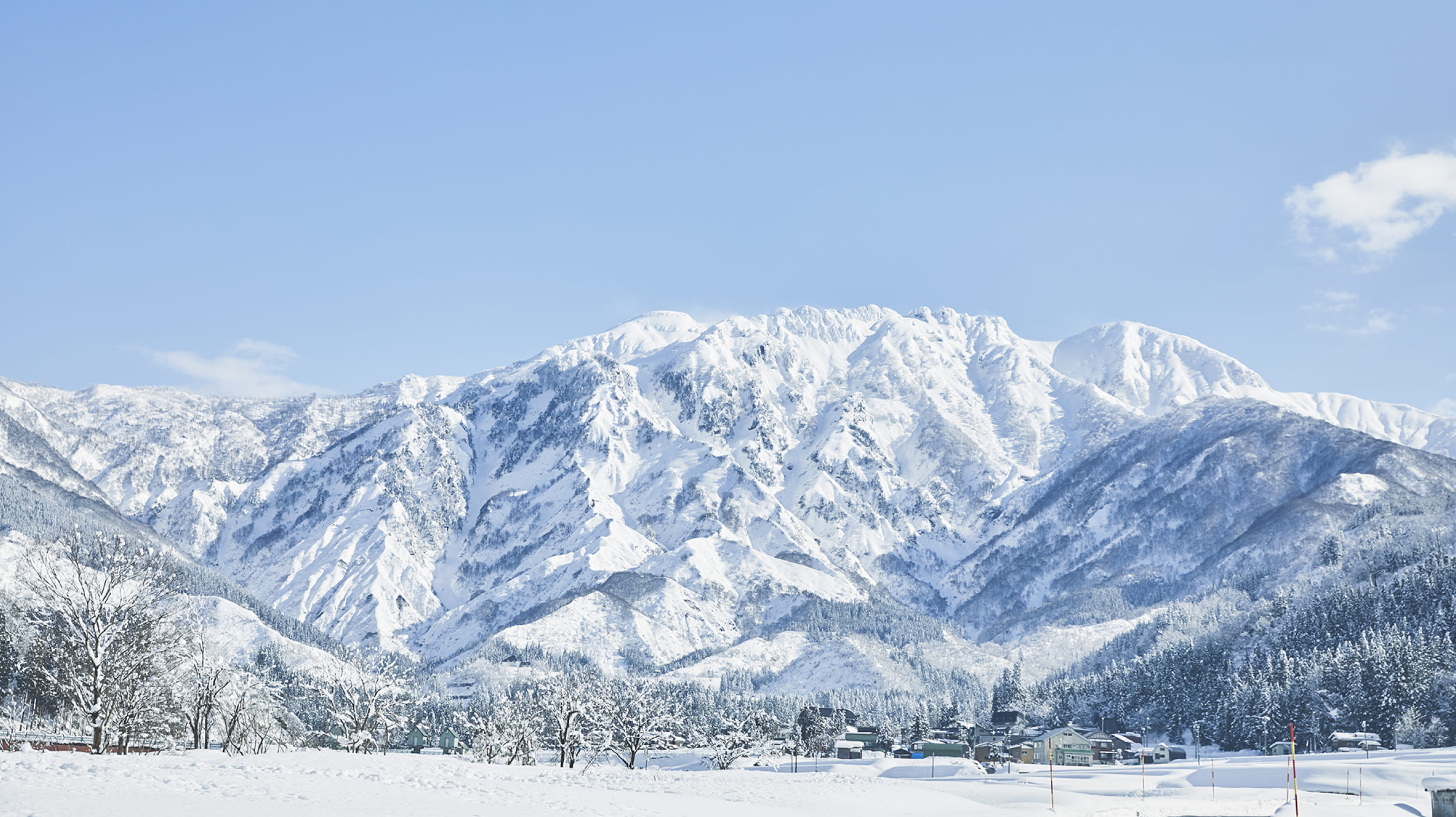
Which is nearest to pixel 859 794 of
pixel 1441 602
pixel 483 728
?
pixel 483 728

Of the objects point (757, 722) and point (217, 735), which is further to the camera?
point (757, 722)

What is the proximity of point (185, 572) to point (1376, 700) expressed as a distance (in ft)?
494

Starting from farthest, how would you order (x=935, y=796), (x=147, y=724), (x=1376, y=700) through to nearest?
(x=1376, y=700) → (x=147, y=724) → (x=935, y=796)

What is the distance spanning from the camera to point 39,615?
5575 centimetres

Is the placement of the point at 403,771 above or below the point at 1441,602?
below

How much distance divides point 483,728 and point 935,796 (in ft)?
218

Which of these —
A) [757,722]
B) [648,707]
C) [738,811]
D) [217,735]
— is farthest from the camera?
[757,722]

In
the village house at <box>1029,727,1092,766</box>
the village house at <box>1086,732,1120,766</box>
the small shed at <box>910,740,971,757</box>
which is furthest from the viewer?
the small shed at <box>910,740,971,757</box>

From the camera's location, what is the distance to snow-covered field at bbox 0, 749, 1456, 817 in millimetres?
33406

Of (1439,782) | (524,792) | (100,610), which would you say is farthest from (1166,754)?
(100,610)

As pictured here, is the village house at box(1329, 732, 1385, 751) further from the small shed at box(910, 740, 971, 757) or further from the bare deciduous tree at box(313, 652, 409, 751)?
the bare deciduous tree at box(313, 652, 409, 751)

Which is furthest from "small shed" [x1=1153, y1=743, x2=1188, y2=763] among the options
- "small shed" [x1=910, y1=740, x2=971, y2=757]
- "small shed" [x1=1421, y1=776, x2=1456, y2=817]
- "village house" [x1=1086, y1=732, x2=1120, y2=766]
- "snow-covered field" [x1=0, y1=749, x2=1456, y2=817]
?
"small shed" [x1=1421, y1=776, x2=1456, y2=817]

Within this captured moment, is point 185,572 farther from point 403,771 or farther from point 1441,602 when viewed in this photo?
point 1441,602

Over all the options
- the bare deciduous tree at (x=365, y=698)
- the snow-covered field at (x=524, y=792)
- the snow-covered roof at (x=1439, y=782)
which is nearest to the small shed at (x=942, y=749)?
the snow-covered field at (x=524, y=792)
